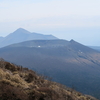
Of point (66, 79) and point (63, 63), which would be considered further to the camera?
point (63, 63)

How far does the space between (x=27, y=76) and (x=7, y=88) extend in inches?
275

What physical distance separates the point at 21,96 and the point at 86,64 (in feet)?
594

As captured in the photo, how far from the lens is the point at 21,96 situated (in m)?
13.6

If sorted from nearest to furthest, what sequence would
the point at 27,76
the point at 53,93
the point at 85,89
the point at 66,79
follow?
1. the point at 53,93
2. the point at 27,76
3. the point at 85,89
4. the point at 66,79

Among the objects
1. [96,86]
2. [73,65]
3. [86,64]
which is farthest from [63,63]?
[96,86]

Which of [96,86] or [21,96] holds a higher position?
[21,96]

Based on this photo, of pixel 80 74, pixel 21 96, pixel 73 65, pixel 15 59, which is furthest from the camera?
pixel 15 59

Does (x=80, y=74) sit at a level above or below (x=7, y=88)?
below

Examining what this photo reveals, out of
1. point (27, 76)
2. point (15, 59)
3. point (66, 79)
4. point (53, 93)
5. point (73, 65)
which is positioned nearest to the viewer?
point (53, 93)

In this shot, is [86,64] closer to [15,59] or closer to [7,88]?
[15,59]

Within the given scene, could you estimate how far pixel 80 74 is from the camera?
156 m

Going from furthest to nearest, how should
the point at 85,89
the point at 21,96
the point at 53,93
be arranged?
the point at 85,89 < the point at 53,93 < the point at 21,96

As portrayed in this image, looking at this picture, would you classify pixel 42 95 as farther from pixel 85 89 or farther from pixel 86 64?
pixel 86 64

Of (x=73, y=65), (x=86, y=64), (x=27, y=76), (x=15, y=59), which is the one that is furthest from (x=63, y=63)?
(x=27, y=76)
